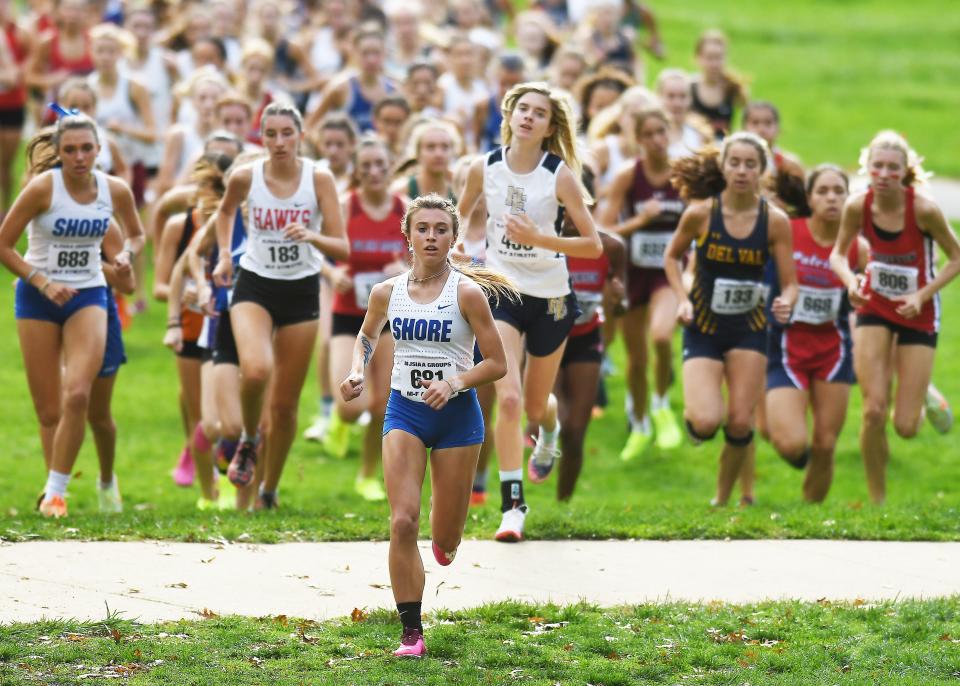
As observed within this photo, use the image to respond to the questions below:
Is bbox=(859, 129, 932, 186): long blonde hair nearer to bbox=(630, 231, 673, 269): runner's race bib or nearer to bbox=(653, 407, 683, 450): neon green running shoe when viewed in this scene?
bbox=(630, 231, 673, 269): runner's race bib

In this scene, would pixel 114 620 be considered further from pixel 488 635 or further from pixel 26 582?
pixel 488 635

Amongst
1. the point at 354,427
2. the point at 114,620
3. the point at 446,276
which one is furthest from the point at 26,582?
the point at 354,427

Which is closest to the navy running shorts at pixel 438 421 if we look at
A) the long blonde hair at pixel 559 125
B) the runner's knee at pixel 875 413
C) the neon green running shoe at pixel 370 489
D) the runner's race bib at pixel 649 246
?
the long blonde hair at pixel 559 125

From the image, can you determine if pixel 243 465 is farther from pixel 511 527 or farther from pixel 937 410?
pixel 937 410

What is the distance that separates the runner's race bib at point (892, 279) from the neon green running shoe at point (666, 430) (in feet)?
12.9

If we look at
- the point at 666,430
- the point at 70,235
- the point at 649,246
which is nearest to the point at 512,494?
the point at 70,235

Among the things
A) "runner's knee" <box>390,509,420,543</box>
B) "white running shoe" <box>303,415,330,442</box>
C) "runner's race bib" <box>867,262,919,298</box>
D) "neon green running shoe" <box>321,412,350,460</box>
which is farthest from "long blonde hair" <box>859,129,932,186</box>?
"white running shoe" <box>303,415,330,442</box>

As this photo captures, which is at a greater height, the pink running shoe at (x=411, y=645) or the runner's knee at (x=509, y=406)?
the runner's knee at (x=509, y=406)

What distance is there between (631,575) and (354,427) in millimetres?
6688

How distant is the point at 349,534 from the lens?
9578 millimetres

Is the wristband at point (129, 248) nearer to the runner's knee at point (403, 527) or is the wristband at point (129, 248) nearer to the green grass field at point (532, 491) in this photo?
the green grass field at point (532, 491)

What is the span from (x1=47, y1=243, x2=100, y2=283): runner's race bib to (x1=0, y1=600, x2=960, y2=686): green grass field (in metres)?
3.19

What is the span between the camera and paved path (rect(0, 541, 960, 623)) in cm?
805

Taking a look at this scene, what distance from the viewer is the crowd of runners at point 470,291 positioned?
772 cm
